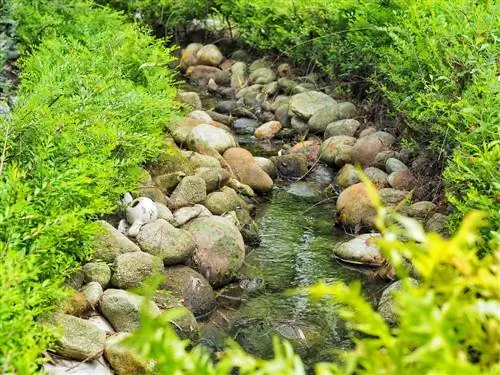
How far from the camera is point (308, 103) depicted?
9922 mm

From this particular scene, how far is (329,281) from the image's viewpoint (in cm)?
616

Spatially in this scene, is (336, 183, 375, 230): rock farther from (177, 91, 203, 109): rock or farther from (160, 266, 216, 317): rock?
(177, 91, 203, 109): rock

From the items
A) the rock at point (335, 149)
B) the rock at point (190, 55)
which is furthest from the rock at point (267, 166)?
the rock at point (190, 55)

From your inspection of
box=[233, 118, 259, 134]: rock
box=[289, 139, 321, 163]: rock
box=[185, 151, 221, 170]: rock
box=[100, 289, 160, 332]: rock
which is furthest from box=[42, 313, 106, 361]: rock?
box=[233, 118, 259, 134]: rock

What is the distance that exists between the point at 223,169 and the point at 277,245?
110 centimetres

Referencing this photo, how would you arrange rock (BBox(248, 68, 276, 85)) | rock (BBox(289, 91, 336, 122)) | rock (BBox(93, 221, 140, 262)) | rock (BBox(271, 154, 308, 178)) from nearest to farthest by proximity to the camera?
rock (BBox(93, 221, 140, 262)) < rock (BBox(271, 154, 308, 178)) < rock (BBox(289, 91, 336, 122)) < rock (BBox(248, 68, 276, 85))

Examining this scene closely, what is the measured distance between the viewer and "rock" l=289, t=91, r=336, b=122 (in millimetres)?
9781

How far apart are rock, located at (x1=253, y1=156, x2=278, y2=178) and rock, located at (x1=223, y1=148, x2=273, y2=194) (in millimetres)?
302

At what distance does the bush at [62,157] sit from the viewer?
10.6 feet

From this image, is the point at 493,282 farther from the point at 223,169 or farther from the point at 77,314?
the point at 223,169

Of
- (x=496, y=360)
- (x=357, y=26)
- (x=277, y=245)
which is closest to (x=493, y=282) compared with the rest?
(x=496, y=360)

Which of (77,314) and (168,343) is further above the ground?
(168,343)

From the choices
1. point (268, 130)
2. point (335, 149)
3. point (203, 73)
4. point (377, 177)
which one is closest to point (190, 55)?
point (203, 73)

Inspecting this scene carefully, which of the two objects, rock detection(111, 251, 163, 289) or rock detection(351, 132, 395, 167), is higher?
rock detection(111, 251, 163, 289)
